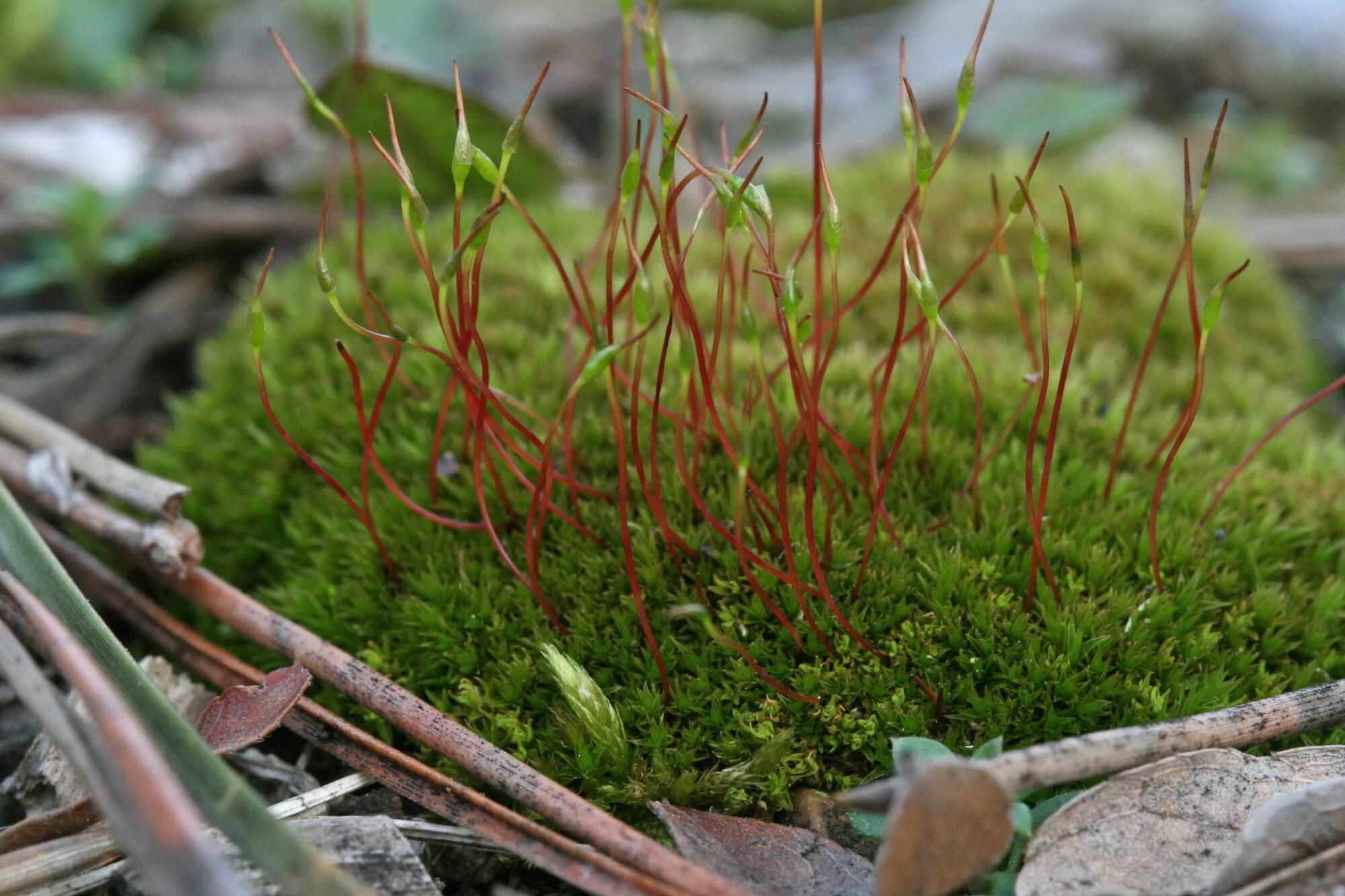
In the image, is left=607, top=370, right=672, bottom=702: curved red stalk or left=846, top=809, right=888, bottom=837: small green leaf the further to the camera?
left=607, top=370, right=672, bottom=702: curved red stalk

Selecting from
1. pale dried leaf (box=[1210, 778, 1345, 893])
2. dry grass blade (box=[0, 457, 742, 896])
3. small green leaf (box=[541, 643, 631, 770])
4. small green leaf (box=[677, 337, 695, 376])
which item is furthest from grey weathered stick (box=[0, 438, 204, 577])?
pale dried leaf (box=[1210, 778, 1345, 893])

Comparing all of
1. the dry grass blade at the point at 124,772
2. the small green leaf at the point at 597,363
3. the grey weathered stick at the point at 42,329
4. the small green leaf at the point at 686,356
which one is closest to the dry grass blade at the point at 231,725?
the dry grass blade at the point at 124,772

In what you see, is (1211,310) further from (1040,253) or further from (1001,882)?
(1001,882)

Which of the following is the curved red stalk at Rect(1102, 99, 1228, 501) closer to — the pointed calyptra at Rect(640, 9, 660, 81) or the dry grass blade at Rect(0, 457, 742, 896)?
the pointed calyptra at Rect(640, 9, 660, 81)

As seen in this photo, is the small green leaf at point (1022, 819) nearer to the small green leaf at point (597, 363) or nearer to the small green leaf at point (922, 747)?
the small green leaf at point (922, 747)

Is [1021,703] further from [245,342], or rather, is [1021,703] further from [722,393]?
[245,342]

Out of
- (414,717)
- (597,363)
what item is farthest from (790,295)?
(414,717)

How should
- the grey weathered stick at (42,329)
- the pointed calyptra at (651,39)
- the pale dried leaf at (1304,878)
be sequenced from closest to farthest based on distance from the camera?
the pale dried leaf at (1304,878) < the pointed calyptra at (651,39) < the grey weathered stick at (42,329)

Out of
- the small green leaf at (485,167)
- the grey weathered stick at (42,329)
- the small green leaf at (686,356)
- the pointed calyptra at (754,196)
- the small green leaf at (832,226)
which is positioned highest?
the small green leaf at (485,167)
